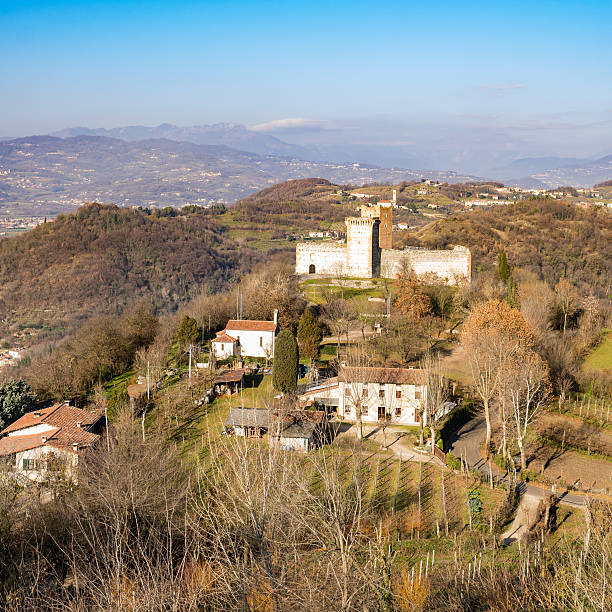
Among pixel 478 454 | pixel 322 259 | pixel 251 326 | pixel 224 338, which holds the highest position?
pixel 322 259

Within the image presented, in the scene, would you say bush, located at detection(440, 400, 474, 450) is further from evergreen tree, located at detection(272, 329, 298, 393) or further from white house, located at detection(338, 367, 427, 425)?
evergreen tree, located at detection(272, 329, 298, 393)

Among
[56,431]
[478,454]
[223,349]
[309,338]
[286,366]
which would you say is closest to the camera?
[56,431]

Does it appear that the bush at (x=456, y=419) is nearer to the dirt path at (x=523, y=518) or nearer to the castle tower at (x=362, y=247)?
the dirt path at (x=523, y=518)

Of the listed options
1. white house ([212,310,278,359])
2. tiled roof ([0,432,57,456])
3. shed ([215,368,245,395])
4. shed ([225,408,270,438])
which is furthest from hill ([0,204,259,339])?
shed ([225,408,270,438])

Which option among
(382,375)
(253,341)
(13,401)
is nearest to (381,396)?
(382,375)

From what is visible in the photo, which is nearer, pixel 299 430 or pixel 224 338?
pixel 299 430

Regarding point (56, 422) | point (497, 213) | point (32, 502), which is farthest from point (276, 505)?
point (497, 213)

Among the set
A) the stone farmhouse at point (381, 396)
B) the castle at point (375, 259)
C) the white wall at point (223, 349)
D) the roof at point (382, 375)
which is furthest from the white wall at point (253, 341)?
the castle at point (375, 259)

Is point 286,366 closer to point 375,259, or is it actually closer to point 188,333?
point 188,333
